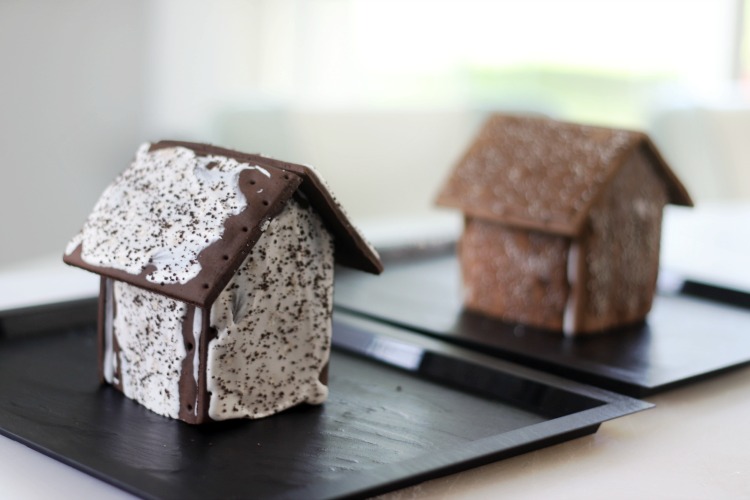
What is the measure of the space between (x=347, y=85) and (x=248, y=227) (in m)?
3.07

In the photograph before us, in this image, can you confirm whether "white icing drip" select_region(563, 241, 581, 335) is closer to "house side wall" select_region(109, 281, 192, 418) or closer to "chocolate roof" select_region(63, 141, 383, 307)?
"chocolate roof" select_region(63, 141, 383, 307)

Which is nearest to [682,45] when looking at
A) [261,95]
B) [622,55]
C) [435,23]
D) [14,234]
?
[622,55]

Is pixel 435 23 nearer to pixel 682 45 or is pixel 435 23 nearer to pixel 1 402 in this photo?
pixel 682 45

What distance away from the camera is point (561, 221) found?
1188 mm

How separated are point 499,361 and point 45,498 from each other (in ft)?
1.66

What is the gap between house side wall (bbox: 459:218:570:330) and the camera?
4.06ft

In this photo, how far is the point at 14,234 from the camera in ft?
7.93

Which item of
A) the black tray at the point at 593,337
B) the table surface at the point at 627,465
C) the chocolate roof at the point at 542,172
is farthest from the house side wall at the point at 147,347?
the chocolate roof at the point at 542,172

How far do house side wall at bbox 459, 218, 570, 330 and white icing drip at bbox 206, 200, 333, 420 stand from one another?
378 millimetres

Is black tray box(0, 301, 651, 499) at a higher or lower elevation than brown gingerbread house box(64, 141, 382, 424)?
lower

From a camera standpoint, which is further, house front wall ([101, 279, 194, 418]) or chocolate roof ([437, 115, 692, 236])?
chocolate roof ([437, 115, 692, 236])

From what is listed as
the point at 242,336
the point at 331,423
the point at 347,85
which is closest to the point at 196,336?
the point at 242,336

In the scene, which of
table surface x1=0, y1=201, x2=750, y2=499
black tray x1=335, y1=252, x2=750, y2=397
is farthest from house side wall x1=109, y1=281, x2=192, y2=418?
black tray x1=335, y1=252, x2=750, y2=397

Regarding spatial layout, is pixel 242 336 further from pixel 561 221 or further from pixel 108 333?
pixel 561 221
